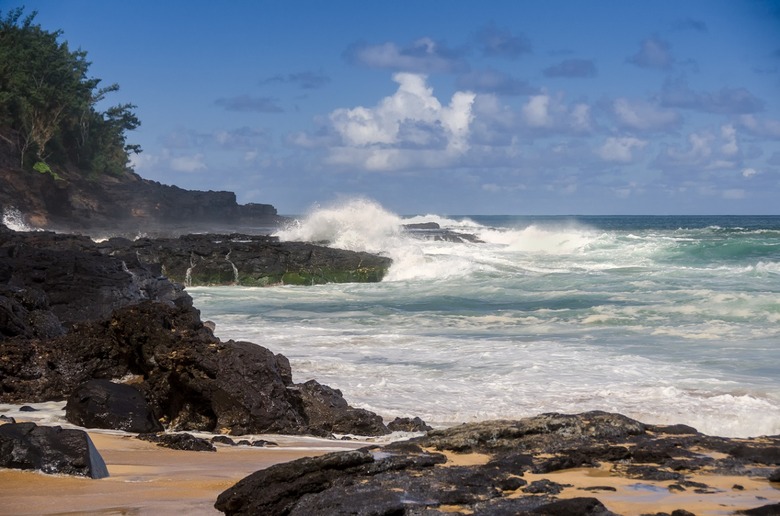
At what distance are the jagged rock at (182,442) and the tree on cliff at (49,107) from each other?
45.4 m

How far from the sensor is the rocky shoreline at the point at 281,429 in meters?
3.96

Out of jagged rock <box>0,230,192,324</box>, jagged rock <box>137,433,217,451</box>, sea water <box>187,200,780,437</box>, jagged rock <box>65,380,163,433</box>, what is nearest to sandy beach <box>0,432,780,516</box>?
jagged rock <box>137,433,217,451</box>

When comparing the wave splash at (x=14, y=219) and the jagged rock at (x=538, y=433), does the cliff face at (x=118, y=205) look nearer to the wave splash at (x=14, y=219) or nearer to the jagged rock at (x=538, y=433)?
the wave splash at (x=14, y=219)

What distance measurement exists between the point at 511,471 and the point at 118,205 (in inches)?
2230

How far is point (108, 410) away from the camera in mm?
7184

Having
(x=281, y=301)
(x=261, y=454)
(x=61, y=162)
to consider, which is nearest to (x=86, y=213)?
(x=61, y=162)

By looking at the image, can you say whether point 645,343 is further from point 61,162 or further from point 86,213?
point 61,162

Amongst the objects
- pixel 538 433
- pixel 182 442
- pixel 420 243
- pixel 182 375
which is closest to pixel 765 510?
pixel 538 433

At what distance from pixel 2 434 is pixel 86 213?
4909 centimetres

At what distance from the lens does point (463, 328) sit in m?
16.7

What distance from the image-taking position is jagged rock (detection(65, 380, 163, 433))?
714 centimetres

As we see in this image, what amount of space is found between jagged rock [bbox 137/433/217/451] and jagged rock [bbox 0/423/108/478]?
1.33 metres

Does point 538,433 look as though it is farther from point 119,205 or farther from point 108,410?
point 119,205

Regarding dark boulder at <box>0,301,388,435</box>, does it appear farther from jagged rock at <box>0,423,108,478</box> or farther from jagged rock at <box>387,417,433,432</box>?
jagged rock at <box>0,423,108,478</box>
